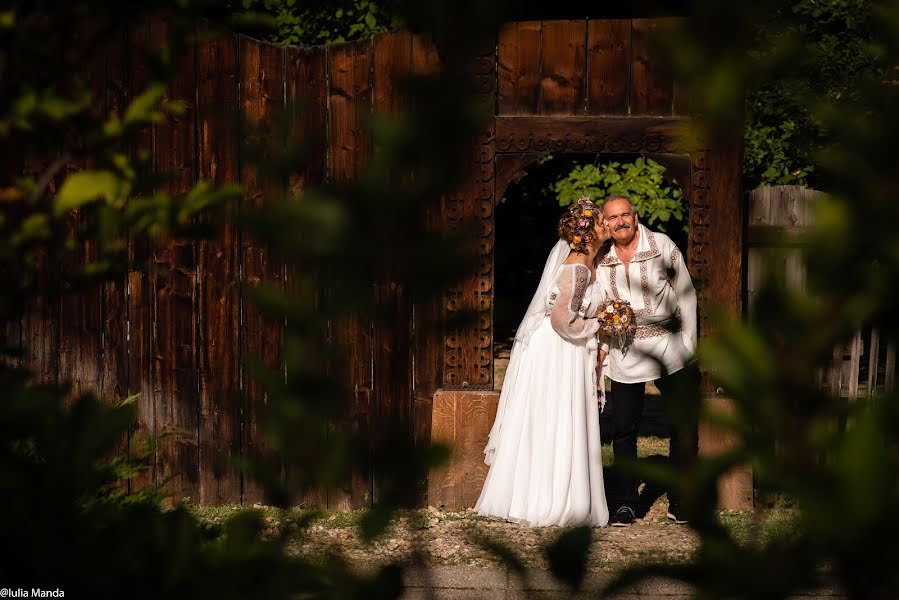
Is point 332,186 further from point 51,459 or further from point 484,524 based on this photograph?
point 484,524

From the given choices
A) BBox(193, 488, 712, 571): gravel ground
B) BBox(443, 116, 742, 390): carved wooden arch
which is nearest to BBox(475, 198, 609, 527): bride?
BBox(193, 488, 712, 571): gravel ground

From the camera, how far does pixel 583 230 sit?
18.3 feet

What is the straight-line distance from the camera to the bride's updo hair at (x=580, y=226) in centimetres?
559

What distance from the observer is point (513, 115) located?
223 inches

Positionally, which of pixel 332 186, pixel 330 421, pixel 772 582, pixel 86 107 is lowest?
pixel 772 582

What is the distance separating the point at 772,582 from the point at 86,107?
920 mm

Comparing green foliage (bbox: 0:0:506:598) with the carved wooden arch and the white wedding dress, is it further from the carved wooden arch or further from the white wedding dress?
the white wedding dress

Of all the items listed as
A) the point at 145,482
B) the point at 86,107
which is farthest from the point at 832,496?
the point at 145,482

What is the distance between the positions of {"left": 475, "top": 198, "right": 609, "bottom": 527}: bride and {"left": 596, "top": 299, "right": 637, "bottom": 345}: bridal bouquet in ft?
0.28

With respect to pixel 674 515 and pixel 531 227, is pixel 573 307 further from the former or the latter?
pixel 531 227

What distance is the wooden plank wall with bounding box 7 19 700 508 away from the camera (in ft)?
18.4

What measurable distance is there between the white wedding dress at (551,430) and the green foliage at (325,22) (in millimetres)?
5596

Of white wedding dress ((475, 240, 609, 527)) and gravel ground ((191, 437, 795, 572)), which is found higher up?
white wedding dress ((475, 240, 609, 527))

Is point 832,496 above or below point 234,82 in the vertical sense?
below
